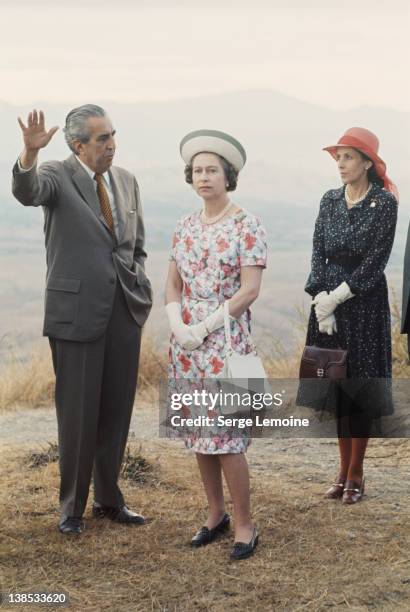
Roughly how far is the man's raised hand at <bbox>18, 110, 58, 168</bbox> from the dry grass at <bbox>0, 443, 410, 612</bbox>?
1.78 metres

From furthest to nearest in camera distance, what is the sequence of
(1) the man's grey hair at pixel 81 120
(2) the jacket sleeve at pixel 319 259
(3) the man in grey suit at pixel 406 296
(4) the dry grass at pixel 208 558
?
(2) the jacket sleeve at pixel 319 259 → (3) the man in grey suit at pixel 406 296 → (1) the man's grey hair at pixel 81 120 → (4) the dry grass at pixel 208 558

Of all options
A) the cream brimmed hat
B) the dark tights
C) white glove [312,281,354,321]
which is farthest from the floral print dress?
the dark tights

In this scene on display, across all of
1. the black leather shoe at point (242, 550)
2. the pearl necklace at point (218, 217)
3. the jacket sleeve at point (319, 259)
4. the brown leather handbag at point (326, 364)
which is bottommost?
the black leather shoe at point (242, 550)

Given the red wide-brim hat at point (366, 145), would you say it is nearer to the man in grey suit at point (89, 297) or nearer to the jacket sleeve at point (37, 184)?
the man in grey suit at point (89, 297)

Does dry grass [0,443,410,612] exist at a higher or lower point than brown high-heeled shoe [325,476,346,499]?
lower

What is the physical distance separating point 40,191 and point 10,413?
Answer: 15.1ft

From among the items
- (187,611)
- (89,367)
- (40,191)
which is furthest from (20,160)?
(187,611)

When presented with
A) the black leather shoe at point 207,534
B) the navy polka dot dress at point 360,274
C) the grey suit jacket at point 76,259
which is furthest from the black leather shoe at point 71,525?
the navy polka dot dress at point 360,274

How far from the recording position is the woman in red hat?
512 centimetres

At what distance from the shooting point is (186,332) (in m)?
4.48

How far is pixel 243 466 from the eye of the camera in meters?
4.53

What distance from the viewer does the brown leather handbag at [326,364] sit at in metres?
5.18

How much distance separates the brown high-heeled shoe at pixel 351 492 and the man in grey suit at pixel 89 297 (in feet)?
4.11

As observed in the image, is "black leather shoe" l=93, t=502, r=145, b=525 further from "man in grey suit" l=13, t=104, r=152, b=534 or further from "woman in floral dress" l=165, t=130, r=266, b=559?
"woman in floral dress" l=165, t=130, r=266, b=559
